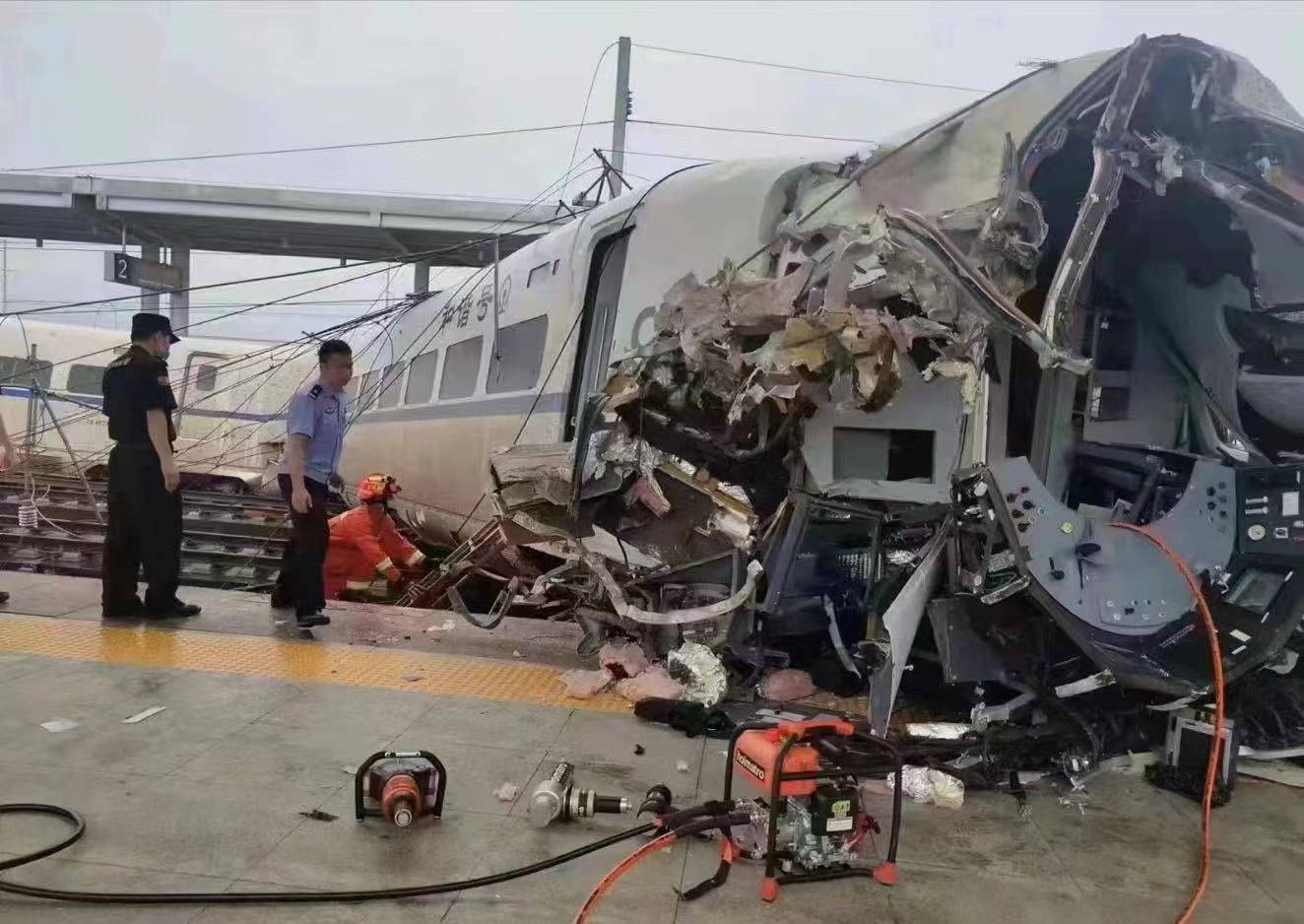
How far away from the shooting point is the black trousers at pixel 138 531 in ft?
18.4

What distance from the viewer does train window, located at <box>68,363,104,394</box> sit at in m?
17.7

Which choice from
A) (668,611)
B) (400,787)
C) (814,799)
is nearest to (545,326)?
(668,611)

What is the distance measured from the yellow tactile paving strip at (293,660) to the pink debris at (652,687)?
0.24 ft

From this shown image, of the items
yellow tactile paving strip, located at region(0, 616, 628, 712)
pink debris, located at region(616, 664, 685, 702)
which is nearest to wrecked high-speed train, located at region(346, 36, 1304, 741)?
pink debris, located at region(616, 664, 685, 702)

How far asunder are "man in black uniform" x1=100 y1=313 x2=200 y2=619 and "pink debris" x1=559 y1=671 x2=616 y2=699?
2849 mm

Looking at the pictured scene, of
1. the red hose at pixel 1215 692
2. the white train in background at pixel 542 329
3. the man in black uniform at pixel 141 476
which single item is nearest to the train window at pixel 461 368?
the white train in background at pixel 542 329

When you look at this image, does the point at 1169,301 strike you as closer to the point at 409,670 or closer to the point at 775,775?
the point at 775,775

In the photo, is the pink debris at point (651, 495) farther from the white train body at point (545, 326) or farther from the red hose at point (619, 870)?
the red hose at point (619, 870)

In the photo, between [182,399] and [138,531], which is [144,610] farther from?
[182,399]

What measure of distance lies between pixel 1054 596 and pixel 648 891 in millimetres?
2192

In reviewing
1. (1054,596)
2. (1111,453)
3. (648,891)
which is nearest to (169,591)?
(648,891)

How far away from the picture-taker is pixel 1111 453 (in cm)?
443

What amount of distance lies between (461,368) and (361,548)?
1925 millimetres

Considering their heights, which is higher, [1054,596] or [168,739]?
[1054,596]
